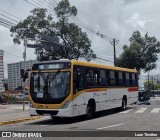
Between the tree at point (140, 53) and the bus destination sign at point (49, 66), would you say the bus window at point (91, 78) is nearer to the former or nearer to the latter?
the bus destination sign at point (49, 66)

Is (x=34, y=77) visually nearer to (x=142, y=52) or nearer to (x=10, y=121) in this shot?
(x=10, y=121)

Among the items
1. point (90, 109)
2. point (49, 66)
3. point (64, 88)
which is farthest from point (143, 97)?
point (64, 88)

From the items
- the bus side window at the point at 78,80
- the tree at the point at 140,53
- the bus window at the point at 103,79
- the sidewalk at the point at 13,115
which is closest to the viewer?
the bus side window at the point at 78,80

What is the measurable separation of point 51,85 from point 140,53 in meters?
47.0

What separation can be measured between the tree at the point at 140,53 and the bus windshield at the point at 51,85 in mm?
43071

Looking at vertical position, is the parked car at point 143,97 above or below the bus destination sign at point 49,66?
below

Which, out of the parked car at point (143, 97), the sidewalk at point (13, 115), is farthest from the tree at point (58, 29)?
the sidewalk at point (13, 115)

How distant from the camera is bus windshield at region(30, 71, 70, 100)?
17781 mm

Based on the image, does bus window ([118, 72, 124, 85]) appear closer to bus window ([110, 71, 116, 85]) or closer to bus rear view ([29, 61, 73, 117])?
bus window ([110, 71, 116, 85])

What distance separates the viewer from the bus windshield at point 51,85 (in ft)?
58.3

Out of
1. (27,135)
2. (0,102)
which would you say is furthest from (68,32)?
(27,135)

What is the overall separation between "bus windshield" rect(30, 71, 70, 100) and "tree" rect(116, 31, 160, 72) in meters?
43.1

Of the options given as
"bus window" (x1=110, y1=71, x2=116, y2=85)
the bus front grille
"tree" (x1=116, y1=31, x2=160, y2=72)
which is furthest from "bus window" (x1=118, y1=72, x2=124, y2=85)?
"tree" (x1=116, y1=31, x2=160, y2=72)

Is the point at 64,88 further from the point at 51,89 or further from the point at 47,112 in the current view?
the point at 47,112
